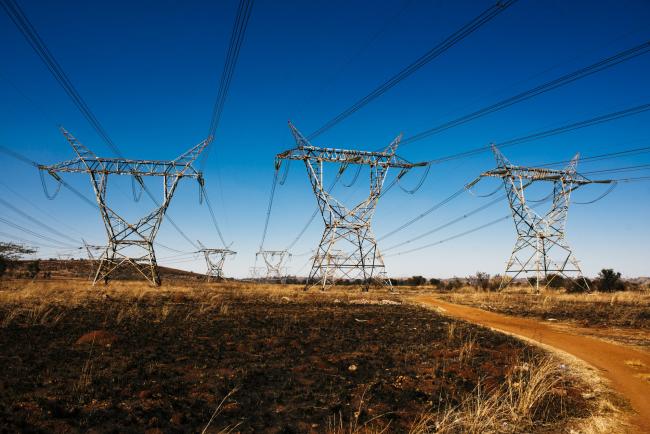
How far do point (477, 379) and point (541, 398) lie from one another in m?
1.47

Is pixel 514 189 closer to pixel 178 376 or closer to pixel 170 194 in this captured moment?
pixel 170 194

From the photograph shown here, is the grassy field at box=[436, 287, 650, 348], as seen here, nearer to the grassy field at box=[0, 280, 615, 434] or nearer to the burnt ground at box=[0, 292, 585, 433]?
the burnt ground at box=[0, 292, 585, 433]

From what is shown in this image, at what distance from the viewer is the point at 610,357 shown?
28.9 feet

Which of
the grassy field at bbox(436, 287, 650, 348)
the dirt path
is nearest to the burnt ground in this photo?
the dirt path

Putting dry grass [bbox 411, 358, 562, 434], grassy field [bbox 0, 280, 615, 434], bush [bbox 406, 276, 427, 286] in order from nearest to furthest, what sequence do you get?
1. dry grass [bbox 411, 358, 562, 434]
2. grassy field [bbox 0, 280, 615, 434]
3. bush [bbox 406, 276, 427, 286]

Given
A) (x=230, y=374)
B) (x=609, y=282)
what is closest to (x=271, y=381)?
(x=230, y=374)

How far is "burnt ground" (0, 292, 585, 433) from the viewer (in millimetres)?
4578

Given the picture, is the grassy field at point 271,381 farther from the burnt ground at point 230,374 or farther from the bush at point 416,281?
the bush at point 416,281

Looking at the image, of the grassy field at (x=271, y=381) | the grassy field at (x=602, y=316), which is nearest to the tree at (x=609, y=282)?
the grassy field at (x=602, y=316)

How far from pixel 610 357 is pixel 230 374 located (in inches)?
340

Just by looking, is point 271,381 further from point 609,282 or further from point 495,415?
point 609,282

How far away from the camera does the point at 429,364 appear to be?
7602mm

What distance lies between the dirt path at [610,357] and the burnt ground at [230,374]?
823 mm

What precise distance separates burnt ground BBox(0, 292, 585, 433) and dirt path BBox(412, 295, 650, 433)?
2.70 ft
